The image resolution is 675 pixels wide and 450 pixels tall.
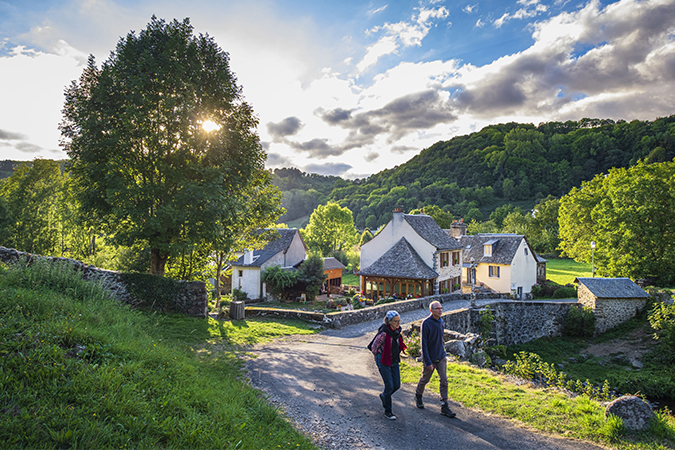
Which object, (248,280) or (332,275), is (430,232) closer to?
(332,275)

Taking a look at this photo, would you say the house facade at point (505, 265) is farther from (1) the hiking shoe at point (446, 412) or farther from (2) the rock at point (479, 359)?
(1) the hiking shoe at point (446, 412)

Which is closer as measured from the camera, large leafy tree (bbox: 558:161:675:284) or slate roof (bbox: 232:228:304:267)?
large leafy tree (bbox: 558:161:675:284)

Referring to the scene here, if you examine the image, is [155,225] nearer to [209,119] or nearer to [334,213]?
[209,119]

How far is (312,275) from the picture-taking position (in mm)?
36031

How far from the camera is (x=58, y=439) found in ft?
11.9

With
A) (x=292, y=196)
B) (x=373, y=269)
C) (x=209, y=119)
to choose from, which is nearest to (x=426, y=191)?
(x=292, y=196)

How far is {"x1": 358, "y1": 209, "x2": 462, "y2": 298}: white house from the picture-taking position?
31031mm

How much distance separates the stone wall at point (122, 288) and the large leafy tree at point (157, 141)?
5.33 feet

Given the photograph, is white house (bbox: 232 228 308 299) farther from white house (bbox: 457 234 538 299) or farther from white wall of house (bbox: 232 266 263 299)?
white house (bbox: 457 234 538 299)

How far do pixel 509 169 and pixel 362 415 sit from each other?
432 ft

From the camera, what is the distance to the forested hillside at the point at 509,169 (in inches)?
4065

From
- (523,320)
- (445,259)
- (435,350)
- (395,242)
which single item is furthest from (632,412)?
(395,242)

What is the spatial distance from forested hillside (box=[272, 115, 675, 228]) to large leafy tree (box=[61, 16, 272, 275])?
8603cm

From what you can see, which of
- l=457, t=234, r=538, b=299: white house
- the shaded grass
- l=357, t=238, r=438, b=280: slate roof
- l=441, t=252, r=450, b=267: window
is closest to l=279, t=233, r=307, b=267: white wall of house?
l=357, t=238, r=438, b=280: slate roof
